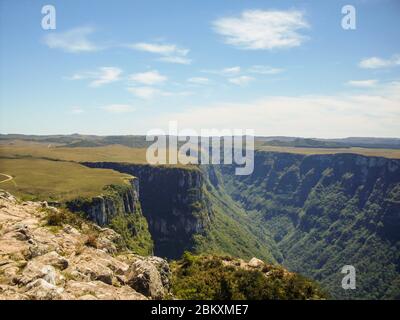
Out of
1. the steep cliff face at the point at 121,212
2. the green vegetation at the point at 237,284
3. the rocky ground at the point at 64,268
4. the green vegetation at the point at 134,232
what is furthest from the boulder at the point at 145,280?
the green vegetation at the point at 134,232

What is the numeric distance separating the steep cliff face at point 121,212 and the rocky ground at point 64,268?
98.8 meters

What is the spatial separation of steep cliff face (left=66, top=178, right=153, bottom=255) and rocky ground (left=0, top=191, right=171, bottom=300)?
98.8 meters

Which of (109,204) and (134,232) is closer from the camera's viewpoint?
(109,204)

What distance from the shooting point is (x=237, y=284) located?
31.5 m

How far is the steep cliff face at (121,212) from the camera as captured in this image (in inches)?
5049

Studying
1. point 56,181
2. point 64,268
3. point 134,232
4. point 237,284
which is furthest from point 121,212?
point 64,268

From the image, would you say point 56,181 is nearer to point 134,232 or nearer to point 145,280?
point 134,232

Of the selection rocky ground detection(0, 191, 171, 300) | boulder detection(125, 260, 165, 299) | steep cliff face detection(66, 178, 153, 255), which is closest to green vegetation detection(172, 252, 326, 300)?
rocky ground detection(0, 191, 171, 300)

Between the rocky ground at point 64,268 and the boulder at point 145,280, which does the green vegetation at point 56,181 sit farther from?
the boulder at point 145,280

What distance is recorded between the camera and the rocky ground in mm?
18672

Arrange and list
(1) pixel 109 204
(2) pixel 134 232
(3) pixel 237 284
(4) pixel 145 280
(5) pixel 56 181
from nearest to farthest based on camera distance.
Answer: (4) pixel 145 280 < (3) pixel 237 284 < (1) pixel 109 204 < (5) pixel 56 181 < (2) pixel 134 232

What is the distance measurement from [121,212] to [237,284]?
127 m
